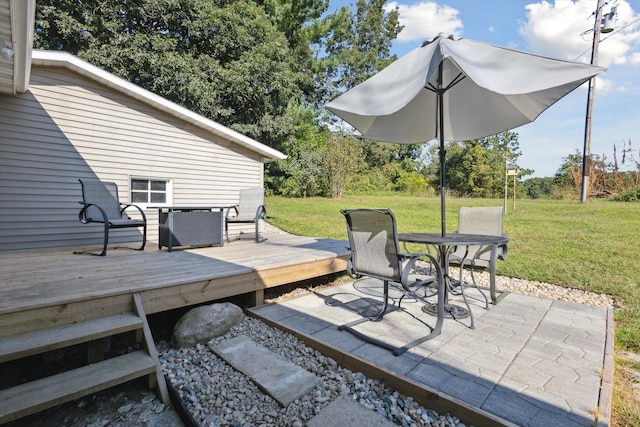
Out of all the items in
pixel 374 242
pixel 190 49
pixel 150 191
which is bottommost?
pixel 374 242

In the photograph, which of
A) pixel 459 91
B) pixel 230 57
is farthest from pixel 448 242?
pixel 230 57

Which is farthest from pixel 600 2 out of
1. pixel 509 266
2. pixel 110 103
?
pixel 110 103

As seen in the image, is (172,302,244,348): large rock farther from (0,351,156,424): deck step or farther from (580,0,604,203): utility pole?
(580,0,604,203): utility pole

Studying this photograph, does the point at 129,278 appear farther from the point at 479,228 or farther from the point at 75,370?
the point at 479,228

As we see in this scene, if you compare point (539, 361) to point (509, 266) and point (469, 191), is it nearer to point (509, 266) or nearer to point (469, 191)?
point (509, 266)

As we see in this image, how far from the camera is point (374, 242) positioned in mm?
2502

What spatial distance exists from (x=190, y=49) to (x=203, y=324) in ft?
43.9

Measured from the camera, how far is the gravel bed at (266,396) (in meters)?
1.70

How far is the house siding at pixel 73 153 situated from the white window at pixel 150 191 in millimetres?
130

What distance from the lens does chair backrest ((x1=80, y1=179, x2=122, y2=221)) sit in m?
4.29

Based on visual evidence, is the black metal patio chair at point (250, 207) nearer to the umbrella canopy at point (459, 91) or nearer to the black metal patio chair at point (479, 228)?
the umbrella canopy at point (459, 91)

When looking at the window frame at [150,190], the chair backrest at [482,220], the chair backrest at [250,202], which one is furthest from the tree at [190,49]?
the chair backrest at [482,220]

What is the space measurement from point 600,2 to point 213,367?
15.2m

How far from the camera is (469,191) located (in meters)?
23.4
